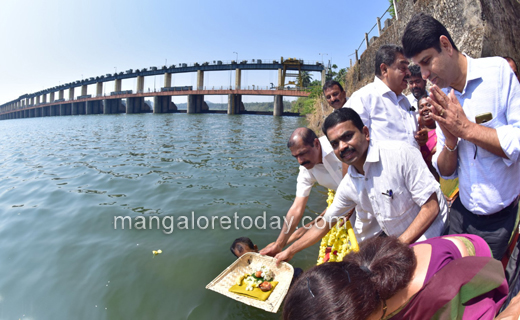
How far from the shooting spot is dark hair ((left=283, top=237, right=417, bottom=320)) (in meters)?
1.17

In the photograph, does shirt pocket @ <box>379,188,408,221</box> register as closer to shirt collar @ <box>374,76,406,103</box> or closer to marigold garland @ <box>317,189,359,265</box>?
marigold garland @ <box>317,189,359,265</box>

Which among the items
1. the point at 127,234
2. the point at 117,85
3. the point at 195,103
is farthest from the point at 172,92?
the point at 127,234

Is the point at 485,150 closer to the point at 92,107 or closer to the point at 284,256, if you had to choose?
the point at 284,256

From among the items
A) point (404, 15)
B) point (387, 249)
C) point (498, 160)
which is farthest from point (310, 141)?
point (404, 15)

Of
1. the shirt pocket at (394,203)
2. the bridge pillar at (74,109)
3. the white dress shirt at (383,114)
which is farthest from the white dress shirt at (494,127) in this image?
the bridge pillar at (74,109)

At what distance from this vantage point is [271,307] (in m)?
3.31

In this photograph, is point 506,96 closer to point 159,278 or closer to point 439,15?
point 159,278

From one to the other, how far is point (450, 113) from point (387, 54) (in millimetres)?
1912

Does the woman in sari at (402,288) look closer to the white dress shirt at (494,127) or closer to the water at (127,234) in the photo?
the white dress shirt at (494,127)

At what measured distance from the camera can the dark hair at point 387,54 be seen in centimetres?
336

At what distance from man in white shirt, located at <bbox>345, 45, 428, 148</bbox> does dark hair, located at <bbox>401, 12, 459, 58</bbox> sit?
49.9 inches

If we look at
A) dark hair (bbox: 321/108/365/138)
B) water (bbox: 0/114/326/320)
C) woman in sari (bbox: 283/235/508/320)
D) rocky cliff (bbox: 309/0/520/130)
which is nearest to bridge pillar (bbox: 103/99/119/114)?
water (bbox: 0/114/326/320)

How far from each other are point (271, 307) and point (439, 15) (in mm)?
8461

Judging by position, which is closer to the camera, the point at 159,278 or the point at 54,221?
the point at 159,278
